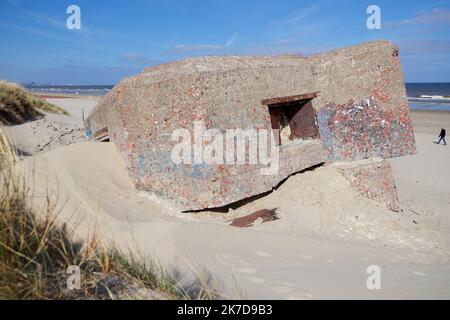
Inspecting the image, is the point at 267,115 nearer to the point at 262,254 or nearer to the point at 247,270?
the point at 262,254

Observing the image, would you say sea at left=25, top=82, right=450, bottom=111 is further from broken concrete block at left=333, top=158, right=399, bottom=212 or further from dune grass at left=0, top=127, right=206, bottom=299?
dune grass at left=0, top=127, right=206, bottom=299

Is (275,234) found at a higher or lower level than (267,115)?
lower

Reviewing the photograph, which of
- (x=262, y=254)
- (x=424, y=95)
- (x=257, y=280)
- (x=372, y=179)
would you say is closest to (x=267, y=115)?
(x=372, y=179)

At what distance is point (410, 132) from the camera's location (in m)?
5.73

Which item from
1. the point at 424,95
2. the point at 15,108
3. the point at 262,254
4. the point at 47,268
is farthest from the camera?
the point at 424,95

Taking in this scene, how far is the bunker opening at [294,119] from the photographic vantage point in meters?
5.54

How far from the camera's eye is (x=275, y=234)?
4.25 metres

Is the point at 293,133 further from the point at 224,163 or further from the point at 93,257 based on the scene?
the point at 93,257

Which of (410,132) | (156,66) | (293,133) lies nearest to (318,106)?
(293,133)

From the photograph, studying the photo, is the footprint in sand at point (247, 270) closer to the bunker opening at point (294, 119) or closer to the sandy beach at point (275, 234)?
the sandy beach at point (275, 234)

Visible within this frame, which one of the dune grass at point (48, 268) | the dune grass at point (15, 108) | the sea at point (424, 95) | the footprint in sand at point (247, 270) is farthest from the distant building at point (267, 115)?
the sea at point (424, 95)

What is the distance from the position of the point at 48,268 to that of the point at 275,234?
98.0 inches

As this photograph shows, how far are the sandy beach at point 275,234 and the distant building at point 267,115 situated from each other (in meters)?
0.28

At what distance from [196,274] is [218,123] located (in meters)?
2.04
